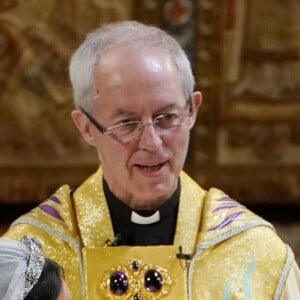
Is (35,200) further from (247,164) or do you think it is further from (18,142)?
(247,164)

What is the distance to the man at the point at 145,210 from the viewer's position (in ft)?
8.70

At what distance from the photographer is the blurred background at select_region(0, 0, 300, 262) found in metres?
5.43

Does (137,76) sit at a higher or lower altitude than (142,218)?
higher

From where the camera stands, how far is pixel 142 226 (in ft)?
9.41

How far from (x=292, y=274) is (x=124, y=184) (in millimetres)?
553

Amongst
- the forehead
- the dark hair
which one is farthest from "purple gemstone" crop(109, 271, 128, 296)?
the dark hair

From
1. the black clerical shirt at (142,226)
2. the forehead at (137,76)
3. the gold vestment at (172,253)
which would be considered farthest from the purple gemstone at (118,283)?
the forehead at (137,76)

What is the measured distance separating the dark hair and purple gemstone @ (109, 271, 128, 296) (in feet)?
1.98

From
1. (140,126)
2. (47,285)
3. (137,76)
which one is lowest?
(47,285)

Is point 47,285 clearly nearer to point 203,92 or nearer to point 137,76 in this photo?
point 137,76

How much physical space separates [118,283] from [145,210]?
0.24 meters

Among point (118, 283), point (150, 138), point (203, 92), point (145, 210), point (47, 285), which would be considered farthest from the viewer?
point (203, 92)

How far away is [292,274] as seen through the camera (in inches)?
112

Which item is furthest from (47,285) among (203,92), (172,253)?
(203,92)
